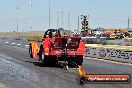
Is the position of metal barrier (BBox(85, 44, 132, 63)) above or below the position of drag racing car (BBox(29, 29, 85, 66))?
below

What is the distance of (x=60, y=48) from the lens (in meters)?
18.0

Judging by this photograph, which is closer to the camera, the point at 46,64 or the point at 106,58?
the point at 46,64

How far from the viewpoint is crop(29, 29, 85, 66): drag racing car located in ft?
58.7

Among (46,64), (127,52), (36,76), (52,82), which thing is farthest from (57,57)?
(127,52)

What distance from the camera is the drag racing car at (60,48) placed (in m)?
17.9

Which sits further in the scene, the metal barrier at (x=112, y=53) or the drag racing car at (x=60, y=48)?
the metal barrier at (x=112, y=53)

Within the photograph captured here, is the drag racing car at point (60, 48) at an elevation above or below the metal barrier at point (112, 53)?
above

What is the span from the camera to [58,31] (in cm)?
1861

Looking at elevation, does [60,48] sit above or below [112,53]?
above

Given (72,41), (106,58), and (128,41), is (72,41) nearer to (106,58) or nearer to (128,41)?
(106,58)

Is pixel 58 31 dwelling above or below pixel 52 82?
above

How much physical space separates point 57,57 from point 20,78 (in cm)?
437

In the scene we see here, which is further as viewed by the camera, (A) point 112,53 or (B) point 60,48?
(A) point 112,53

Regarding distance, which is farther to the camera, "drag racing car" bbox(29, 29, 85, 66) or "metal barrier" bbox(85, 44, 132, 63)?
"metal barrier" bbox(85, 44, 132, 63)
